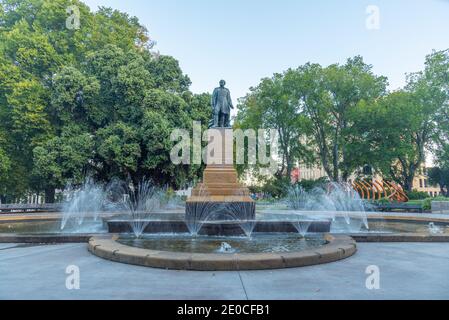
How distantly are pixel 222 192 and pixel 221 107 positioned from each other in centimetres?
385

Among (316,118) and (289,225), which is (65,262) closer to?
(289,225)

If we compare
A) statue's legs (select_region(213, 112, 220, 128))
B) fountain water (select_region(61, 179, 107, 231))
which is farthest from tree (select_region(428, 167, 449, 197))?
fountain water (select_region(61, 179, 107, 231))

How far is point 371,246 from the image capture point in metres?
8.24

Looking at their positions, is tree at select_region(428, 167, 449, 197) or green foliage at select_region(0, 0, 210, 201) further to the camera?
tree at select_region(428, 167, 449, 197)

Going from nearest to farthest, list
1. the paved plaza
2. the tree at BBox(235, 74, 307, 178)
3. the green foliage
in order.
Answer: the paved plaza, the green foliage, the tree at BBox(235, 74, 307, 178)

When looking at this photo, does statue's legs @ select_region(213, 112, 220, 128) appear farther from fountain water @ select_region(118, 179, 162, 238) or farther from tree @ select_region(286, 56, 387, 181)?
tree @ select_region(286, 56, 387, 181)

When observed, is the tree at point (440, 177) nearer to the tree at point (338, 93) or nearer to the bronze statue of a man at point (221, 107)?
the tree at point (338, 93)

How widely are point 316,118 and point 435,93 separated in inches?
443

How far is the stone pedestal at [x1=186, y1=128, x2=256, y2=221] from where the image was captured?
11.6 metres

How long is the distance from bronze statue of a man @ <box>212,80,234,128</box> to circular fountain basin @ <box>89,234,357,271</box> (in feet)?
22.6

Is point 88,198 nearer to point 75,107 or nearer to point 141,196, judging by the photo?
point 141,196

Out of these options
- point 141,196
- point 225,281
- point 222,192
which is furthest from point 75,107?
point 225,281

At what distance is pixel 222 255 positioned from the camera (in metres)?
5.77

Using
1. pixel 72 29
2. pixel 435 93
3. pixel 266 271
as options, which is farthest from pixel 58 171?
pixel 435 93
